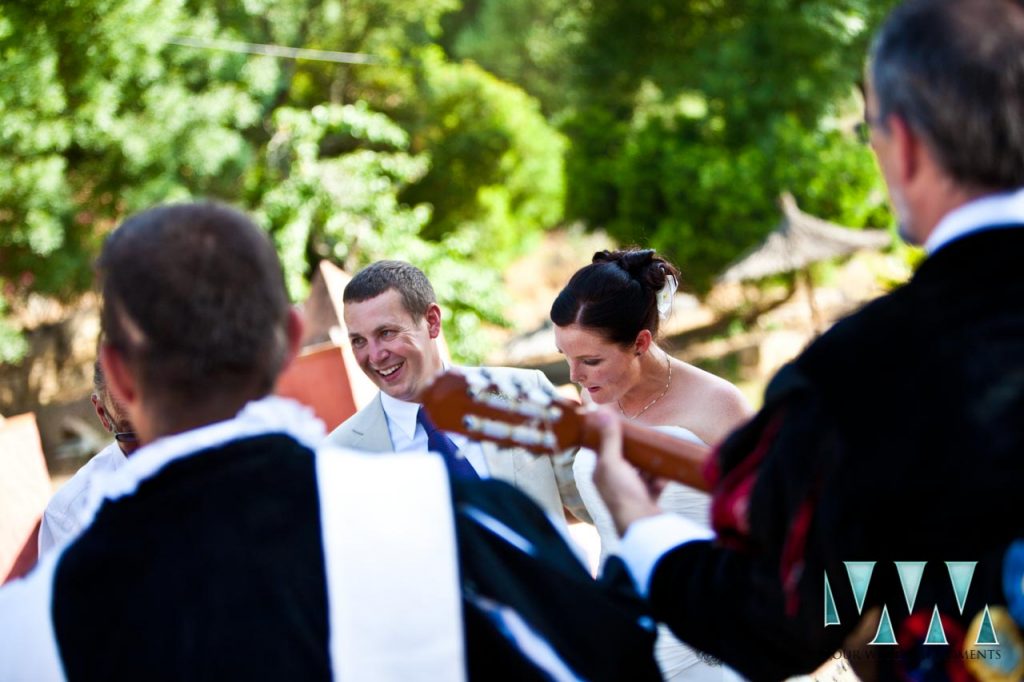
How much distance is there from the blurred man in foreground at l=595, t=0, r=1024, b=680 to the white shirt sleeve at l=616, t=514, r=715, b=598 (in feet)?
0.66

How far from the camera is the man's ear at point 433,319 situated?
4.16 metres

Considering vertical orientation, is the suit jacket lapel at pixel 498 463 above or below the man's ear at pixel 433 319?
below

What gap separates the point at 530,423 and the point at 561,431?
0.07 m

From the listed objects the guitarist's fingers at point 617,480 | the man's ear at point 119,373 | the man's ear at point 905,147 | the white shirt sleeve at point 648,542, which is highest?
the man's ear at point 905,147

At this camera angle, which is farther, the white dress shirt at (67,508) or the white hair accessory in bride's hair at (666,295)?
the white hair accessory in bride's hair at (666,295)

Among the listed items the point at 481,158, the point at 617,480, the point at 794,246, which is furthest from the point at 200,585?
the point at 481,158

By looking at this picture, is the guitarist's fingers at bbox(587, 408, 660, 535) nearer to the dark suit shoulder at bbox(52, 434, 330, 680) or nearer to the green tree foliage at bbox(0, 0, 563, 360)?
the dark suit shoulder at bbox(52, 434, 330, 680)

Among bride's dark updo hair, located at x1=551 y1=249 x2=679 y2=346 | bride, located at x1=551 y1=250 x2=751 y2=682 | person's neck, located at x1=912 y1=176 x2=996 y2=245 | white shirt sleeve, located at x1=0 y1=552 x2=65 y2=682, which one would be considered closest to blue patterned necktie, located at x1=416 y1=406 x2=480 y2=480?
bride, located at x1=551 y1=250 x2=751 y2=682

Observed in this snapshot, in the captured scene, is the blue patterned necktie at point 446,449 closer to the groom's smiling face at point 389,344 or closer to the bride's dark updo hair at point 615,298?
the groom's smiling face at point 389,344

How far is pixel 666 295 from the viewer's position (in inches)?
149

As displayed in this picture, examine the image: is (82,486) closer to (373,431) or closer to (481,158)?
(373,431)

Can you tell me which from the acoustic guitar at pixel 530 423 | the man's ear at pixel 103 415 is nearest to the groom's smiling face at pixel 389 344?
the man's ear at pixel 103 415

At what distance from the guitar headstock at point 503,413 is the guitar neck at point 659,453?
0.16 ft

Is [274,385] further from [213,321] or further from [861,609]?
[861,609]
